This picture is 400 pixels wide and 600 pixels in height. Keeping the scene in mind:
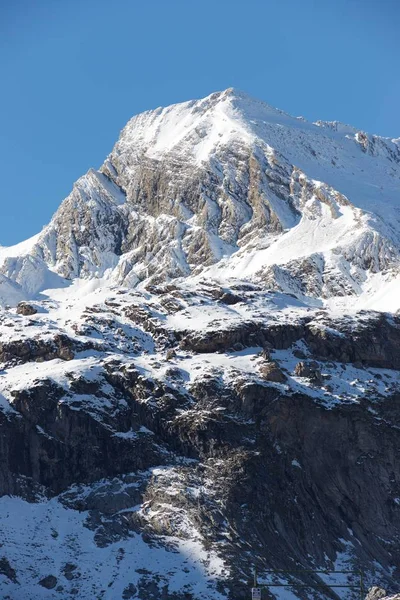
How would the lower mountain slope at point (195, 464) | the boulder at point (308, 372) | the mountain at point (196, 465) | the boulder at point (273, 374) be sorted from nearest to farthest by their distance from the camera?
the mountain at point (196, 465) < the lower mountain slope at point (195, 464) < the boulder at point (273, 374) < the boulder at point (308, 372)

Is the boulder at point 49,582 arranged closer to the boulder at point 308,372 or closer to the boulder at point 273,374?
→ the boulder at point 273,374

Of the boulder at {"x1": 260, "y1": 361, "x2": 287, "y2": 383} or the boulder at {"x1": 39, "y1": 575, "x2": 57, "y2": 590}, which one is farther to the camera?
the boulder at {"x1": 260, "y1": 361, "x2": 287, "y2": 383}

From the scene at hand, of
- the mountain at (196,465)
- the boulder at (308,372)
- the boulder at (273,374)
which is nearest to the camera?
the mountain at (196,465)

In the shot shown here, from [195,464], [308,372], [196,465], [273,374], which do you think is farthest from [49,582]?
[308,372]

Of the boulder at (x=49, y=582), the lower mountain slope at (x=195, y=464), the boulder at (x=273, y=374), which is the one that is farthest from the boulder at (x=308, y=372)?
the boulder at (x=49, y=582)

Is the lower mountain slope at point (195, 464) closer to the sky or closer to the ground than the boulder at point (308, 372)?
closer to the ground

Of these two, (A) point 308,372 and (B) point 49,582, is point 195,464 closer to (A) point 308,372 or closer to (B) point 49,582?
(A) point 308,372

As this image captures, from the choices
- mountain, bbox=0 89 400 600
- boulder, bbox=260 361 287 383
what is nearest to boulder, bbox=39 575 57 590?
mountain, bbox=0 89 400 600

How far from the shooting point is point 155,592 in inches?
5896

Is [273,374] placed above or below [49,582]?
above

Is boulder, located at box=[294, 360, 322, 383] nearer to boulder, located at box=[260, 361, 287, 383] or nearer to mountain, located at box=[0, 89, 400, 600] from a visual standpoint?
mountain, located at box=[0, 89, 400, 600]

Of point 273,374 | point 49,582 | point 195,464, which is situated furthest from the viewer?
point 273,374

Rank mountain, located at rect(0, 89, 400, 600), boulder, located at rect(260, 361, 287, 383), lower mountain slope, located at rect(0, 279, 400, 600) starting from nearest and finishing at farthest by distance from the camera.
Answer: mountain, located at rect(0, 89, 400, 600) → lower mountain slope, located at rect(0, 279, 400, 600) → boulder, located at rect(260, 361, 287, 383)

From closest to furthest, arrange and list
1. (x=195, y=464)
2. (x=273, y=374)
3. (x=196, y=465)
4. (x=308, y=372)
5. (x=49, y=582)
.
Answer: (x=49, y=582) → (x=196, y=465) → (x=195, y=464) → (x=273, y=374) → (x=308, y=372)
